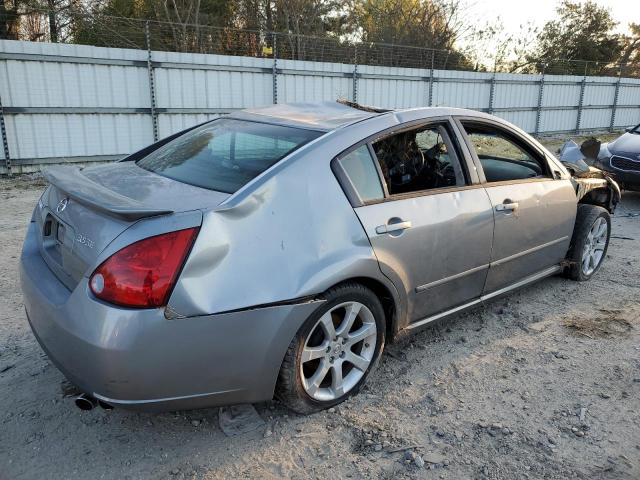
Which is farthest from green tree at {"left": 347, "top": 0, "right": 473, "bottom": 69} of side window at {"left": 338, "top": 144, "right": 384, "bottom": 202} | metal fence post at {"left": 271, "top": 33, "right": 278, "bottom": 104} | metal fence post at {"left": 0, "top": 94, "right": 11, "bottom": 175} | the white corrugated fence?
side window at {"left": 338, "top": 144, "right": 384, "bottom": 202}

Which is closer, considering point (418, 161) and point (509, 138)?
point (418, 161)

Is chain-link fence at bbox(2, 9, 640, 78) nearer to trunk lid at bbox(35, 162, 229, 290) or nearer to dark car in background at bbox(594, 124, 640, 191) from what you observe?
dark car in background at bbox(594, 124, 640, 191)

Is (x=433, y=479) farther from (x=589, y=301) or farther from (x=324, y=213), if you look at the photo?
(x=589, y=301)

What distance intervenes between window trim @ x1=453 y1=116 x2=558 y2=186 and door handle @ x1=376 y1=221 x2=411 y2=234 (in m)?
0.86

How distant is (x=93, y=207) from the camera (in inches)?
95.0

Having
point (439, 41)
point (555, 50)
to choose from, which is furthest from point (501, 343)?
point (555, 50)

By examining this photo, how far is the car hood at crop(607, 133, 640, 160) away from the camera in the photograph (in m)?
7.89

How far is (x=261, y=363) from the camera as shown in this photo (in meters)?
2.46

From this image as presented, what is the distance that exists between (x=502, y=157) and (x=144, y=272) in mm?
3118

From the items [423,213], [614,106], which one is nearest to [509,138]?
[423,213]

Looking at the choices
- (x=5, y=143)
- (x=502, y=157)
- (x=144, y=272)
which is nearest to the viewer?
(x=144, y=272)

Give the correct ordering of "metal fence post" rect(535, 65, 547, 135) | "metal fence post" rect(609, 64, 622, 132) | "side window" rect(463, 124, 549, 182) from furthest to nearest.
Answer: "metal fence post" rect(609, 64, 622, 132) → "metal fence post" rect(535, 65, 547, 135) → "side window" rect(463, 124, 549, 182)

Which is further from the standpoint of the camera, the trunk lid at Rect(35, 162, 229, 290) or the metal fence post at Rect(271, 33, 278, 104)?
the metal fence post at Rect(271, 33, 278, 104)

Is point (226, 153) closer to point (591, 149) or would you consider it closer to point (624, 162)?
point (591, 149)
